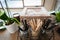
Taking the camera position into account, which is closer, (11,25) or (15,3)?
(11,25)

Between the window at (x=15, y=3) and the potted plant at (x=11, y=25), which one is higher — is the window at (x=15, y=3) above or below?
above

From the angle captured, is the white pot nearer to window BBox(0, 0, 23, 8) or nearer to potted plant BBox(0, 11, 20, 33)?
potted plant BBox(0, 11, 20, 33)

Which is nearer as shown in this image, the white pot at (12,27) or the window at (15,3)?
the white pot at (12,27)

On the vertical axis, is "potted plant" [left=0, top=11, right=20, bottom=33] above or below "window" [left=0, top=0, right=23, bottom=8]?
below

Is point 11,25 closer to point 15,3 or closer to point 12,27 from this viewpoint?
point 12,27

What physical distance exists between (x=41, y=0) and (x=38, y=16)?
0.72 meters

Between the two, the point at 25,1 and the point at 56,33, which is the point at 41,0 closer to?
the point at 25,1

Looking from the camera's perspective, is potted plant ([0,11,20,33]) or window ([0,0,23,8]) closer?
potted plant ([0,11,20,33])

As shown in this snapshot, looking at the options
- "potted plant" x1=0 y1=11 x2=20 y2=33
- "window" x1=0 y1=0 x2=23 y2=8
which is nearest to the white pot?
"potted plant" x1=0 y1=11 x2=20 y2=33

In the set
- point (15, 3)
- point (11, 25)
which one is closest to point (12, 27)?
point (11, 25)

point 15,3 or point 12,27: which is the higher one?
point 15,3

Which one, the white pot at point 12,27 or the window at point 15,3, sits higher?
the window at point 15,3

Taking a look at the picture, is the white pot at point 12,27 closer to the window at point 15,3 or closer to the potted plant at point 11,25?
the potted plant at point 11,25

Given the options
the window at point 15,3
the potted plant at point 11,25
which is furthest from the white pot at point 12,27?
the window at point 15,3
